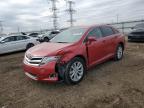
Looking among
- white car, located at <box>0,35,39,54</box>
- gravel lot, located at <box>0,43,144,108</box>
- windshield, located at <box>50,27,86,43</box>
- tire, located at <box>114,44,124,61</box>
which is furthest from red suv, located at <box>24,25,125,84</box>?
white car, located at <box>0,35,39,54</box>

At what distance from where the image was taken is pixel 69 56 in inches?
149

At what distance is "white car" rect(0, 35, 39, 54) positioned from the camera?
9453 millimetres

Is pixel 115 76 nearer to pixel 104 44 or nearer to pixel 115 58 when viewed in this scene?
pixel 104 44

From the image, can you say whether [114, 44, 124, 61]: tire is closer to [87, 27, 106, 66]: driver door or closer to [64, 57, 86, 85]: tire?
[87, 27, 106, 66]: driver door

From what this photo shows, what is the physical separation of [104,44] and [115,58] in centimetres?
121

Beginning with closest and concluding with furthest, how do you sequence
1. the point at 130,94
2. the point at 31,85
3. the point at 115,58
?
the point at 130,94, the point at 31,85, the point at 115,58

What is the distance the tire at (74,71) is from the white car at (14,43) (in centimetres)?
695

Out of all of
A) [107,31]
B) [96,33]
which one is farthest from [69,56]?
[107,31]

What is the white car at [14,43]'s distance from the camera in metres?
9.45

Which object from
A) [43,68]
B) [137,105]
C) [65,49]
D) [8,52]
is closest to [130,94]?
[137,105]

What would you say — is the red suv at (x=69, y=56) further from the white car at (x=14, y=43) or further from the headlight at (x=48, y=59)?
the white car at (x=14, y=43)

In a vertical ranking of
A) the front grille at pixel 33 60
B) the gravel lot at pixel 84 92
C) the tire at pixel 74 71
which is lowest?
the gravel lot at pixel 84 92

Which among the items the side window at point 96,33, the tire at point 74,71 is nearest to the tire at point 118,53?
the side window at point 96,33

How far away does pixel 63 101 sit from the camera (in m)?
3.27
